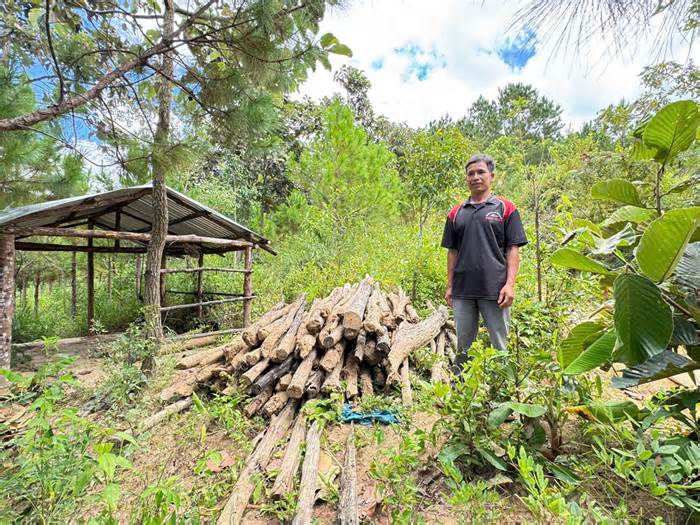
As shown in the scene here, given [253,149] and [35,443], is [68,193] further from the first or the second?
[35,443]

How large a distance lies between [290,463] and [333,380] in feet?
2.83

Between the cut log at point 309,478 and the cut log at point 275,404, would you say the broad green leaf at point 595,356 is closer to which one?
the cut log at point 309,478

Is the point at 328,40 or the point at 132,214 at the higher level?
the point at 328,40

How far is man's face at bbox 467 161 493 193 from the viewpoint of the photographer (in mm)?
2756

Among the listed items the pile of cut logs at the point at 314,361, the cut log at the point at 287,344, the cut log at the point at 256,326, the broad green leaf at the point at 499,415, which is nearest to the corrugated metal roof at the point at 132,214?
the cut log at the point at 256,326

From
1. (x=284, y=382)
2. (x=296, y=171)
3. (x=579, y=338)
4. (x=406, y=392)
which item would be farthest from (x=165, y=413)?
(x=296, y=171)

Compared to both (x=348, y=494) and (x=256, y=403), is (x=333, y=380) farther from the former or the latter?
(x=348, y=494)

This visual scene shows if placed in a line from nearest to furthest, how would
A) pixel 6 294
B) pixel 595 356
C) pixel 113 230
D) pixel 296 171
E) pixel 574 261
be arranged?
pixel 574 261 → pixel 595 356 → pixel 6 294 → pixel 113 230 → pixel 296 171

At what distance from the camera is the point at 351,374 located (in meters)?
3.34

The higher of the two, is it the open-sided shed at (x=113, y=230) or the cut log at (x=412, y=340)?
the open-sided shed at (x=113, y=230)

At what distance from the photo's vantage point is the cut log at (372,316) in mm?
3393

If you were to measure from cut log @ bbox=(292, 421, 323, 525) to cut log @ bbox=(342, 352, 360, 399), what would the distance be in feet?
1.80

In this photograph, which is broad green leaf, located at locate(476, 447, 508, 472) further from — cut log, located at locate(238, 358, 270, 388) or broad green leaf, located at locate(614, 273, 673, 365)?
cut log, located at locate(238, 358, 270, 388)

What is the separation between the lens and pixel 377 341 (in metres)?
3.37
